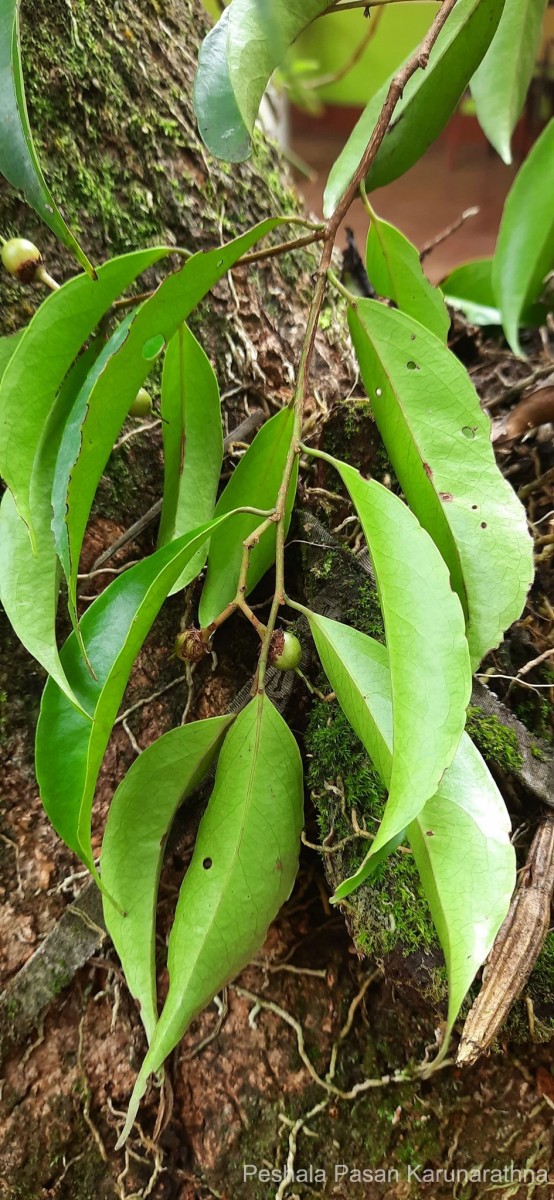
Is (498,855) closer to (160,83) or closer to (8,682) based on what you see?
(8,682)

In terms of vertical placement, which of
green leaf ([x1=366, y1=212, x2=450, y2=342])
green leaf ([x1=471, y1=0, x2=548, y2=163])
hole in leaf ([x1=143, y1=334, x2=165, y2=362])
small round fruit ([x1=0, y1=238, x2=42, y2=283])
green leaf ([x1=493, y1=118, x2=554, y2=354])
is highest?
green leaf ([x1=471, y1=0, x2=548, y2=163])

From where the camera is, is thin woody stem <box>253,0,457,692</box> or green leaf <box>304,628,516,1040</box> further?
thin woody stem <box>253,0,457,692</box>

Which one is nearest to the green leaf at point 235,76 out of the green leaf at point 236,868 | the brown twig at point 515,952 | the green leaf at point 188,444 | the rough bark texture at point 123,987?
the green leaf at point 188,444

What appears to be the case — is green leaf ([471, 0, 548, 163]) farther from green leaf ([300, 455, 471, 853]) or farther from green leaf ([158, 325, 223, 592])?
green leaf ([300, 455, 471, 853])

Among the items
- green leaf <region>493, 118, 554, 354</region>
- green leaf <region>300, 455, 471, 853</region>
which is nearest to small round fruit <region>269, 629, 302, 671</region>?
green leaf <region>300, 455, 471, 853</region>

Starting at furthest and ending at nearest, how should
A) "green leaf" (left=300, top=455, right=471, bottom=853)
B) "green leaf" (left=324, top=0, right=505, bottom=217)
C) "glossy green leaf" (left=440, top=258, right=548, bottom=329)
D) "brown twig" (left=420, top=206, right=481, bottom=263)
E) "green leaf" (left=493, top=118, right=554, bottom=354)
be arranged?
1. "glossy green leaf" (left=440, top=258, right=548, bottom=329)
2. "brown twig" (left=420, top=206, right=481, bottom=263)
3. "green leaf" (left=493, top=118, right=554, bottom=354)
4. "green leaf" (left=324, top=0, right=505, bottom=217)
5. "green leaf" (left=300, top=455, right=471, bottom=853)

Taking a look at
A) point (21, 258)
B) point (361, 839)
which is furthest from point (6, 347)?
point (361, 839)

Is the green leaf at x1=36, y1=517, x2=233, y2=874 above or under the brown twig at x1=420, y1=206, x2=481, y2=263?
under

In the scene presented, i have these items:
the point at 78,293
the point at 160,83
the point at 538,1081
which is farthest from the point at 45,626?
the point at 160,83
